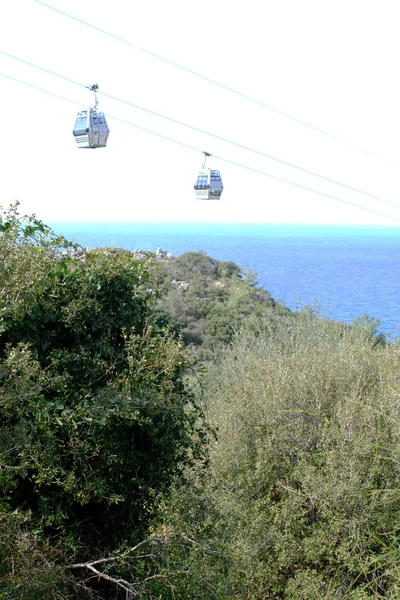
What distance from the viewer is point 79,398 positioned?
3.93m

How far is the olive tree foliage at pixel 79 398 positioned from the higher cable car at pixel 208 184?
5948 millimetres

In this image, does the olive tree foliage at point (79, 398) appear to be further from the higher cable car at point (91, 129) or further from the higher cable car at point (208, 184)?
the higher cable car at point (208, 184)

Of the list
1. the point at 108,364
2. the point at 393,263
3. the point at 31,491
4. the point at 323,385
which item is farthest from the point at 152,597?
the point at 393,263

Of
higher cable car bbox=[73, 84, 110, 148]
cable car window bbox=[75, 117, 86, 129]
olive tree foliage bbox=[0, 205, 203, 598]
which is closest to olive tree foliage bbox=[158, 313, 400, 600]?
olive tree foliage bbox=[0, 205, 203, 598]

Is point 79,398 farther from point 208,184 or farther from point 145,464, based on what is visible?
point 208,184

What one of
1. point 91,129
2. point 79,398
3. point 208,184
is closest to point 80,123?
point 91,129

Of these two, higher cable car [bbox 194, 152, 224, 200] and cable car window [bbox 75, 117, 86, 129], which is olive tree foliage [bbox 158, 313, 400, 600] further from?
cable car window [bbox 75, 117, 86, 129]

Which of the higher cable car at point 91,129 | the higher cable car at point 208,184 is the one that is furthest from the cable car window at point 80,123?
the higher cable car at point 208,184

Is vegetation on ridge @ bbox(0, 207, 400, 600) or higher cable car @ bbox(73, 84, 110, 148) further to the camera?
higher cable car @ bbox(73, 84, 110, 148)

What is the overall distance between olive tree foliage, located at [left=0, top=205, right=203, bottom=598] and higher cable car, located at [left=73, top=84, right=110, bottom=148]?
14.6ft

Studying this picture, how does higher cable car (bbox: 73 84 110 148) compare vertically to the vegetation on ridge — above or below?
above

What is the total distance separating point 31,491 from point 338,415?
318cm

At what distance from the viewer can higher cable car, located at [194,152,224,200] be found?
1037cm

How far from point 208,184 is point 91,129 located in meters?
2.43
